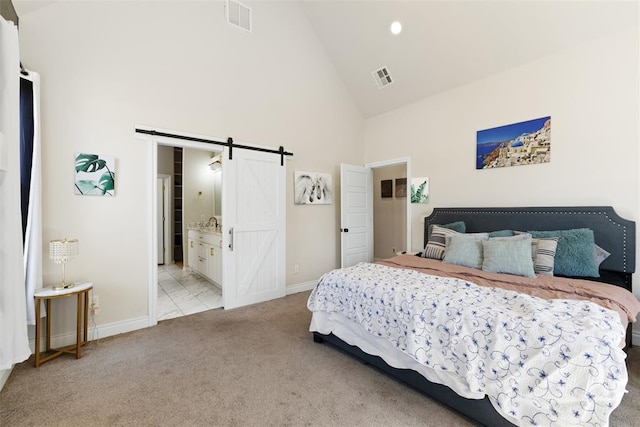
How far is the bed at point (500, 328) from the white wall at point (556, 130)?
35cm

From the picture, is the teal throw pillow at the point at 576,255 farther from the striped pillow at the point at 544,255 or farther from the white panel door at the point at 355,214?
the white panel door at the point at 355,214

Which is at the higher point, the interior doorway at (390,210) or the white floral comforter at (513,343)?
the interior doorway at (390,210)

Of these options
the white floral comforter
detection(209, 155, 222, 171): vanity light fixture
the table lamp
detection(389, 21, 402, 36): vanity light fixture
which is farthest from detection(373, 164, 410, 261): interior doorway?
the table lamp

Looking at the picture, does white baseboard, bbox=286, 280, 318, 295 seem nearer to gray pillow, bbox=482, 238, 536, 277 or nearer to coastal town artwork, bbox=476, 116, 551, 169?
gray pillow, bbox=482, 238, 536, 277

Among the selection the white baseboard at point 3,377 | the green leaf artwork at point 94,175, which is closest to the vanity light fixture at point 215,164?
the green leaf artwork at point 94,175

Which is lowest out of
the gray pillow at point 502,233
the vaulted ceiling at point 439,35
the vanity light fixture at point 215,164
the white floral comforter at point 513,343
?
the white floral comforter at point 513,343

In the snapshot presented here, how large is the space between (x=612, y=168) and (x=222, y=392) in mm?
4004

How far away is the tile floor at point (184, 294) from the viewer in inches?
141

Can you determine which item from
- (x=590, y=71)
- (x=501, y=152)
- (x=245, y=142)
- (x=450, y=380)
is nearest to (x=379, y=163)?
(x=501, y=152)

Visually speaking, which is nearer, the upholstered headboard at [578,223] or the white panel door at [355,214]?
the upholstered headboard at [578,223]

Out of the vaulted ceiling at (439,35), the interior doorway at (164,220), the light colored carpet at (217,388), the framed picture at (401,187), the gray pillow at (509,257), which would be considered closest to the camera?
the light colored carpet at (217,388)

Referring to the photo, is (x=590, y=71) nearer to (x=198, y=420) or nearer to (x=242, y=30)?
(x=242, y=30)

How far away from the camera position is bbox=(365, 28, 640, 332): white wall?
2.72 m

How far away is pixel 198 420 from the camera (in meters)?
1.69
